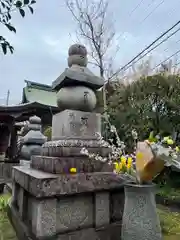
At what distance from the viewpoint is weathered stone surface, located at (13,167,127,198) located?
2000 millimetres

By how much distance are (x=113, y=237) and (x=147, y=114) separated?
495 cm

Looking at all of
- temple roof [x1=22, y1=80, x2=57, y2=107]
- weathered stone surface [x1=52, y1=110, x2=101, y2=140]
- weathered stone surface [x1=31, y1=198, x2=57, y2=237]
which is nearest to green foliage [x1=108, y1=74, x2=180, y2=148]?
weathered stone surface [x1=52, y1=110, x2=101, y2=140]

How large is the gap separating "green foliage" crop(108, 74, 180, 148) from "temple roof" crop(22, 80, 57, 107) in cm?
526

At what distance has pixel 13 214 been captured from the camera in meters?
2.93

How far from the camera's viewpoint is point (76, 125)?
8.84 ft

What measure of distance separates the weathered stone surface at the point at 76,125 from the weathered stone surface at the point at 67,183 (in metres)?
0.59

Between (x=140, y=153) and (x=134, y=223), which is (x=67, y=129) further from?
(x=134, y=223)

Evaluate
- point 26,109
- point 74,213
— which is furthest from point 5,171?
point 74,213

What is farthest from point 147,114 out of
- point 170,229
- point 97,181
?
point 97,181

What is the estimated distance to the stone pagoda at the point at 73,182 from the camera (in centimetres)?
206

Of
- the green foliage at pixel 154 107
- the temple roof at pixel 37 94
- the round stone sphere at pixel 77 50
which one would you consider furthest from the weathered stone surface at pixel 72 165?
the temple roof at pixel 37 94

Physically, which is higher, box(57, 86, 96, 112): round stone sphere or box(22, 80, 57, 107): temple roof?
box(22, 80, 57, 107): temple roof

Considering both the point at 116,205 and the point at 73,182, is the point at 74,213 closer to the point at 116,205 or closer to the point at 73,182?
the point at 73,182

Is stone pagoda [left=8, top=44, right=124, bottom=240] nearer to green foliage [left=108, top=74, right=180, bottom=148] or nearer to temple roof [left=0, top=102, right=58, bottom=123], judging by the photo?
green foliage [left=108, top=74, right=180, bottom=148]
